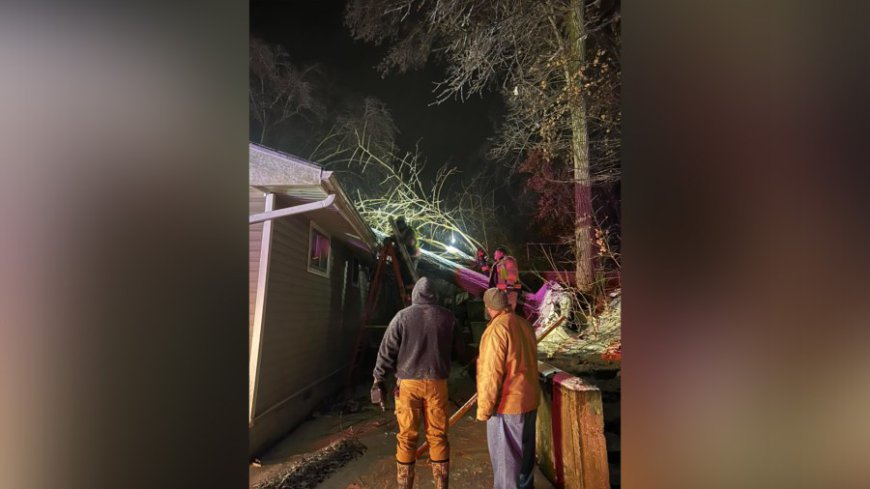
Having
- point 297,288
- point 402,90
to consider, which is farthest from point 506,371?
point 402,90

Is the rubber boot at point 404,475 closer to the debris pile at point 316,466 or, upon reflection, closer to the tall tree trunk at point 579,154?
the debris pile at point 316,466

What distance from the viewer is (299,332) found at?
2.61m

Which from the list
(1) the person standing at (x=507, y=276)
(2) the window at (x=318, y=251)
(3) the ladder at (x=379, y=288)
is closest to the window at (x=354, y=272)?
(3) the ladder at (x=379, y=288)

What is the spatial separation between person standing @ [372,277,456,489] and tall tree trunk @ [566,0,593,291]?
0.89 metres

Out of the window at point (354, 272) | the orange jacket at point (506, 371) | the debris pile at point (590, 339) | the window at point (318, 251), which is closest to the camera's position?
the orange jacket at point (506, 371)

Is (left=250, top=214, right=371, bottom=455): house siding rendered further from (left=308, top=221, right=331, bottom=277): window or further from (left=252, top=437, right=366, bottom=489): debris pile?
(left=252, top=437, right=366, bottom=489): debris pile

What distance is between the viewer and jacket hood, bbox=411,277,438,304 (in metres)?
2.27

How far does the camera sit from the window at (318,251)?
2651mm

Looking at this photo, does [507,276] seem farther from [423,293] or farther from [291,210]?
[291,210]

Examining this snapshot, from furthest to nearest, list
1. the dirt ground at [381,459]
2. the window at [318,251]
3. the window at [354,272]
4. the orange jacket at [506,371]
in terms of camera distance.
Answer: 1. the window at [318,251]
2. the window at [354,272]
3. the dirt ground at [381,459]
4. the orange jacket at [506,371]

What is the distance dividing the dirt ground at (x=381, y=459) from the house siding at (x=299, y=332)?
0.11 m
